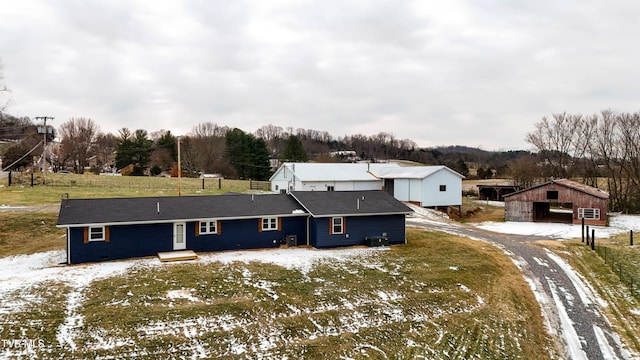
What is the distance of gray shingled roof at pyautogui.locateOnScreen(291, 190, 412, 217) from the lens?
2639 cm

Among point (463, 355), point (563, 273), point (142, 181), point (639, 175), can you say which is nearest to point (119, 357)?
point (463, 355)

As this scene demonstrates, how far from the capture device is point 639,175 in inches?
1889

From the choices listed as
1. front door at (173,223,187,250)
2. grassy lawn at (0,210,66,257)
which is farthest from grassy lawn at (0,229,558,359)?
grassy lawn at (0,210,66,257)

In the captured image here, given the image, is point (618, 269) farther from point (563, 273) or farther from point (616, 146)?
point (616, 146)

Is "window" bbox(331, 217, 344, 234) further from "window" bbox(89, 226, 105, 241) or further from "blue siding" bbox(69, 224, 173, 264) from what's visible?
"window" bbox(89, 226, 105, 241)

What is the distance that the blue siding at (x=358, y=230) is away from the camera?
25922 millimetres

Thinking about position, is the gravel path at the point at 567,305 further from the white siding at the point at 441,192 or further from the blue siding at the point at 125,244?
the blue siding at the point at 125,244

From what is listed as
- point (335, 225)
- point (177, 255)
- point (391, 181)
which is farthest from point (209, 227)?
point (391, 181)

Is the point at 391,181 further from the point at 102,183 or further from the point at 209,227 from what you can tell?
the point at 102,183

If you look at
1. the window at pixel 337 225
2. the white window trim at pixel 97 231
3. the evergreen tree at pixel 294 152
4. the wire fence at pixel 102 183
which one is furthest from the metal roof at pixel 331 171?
the evergreen tree at pixel 294 152

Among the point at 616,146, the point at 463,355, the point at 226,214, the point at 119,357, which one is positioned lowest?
the point at 463,355

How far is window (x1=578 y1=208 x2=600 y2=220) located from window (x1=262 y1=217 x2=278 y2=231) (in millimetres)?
28645

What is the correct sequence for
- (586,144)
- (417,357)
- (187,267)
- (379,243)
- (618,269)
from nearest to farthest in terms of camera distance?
1. (417,357)
2. (187,267)
3. (618,269)
4. (379,243)
5. (586,144)

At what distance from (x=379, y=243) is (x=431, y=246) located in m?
3.42
